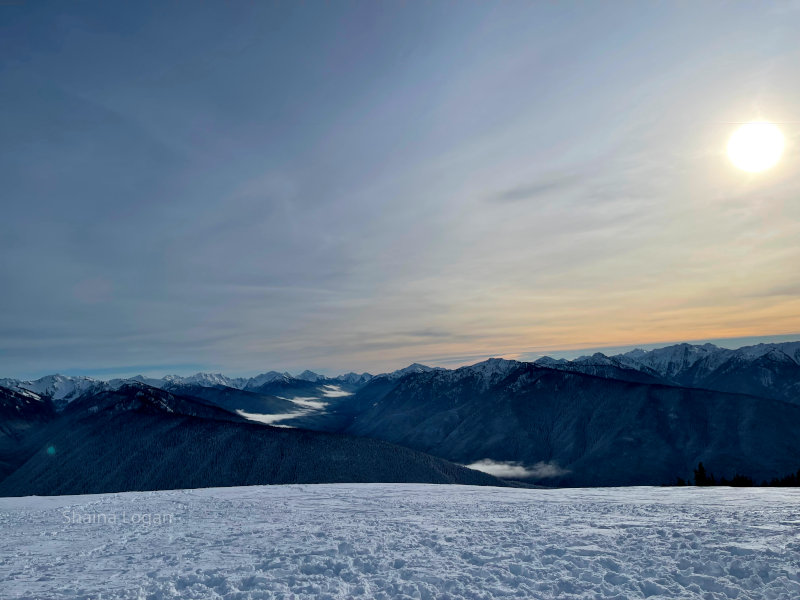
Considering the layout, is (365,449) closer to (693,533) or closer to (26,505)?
(26,505)

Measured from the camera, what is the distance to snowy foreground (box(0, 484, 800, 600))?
34.9 feet

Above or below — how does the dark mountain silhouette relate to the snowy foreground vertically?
below

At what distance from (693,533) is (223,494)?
22470mm

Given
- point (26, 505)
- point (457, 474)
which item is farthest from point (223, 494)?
point (457, 474)

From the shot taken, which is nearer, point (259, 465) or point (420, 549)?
point (420, 549)

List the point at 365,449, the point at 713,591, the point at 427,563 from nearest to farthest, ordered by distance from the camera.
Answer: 1. the point at 713,591
2. the point at 427,563
3. the point at 365,449

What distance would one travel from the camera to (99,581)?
11.6 meters

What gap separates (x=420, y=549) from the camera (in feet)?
42.8

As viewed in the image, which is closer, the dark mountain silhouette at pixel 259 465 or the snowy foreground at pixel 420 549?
the snowy foreground at pixel 420 549

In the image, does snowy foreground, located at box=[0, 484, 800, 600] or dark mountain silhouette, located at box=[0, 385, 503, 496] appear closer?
snowy foreground, located at box=[0, 484, 800, 600]

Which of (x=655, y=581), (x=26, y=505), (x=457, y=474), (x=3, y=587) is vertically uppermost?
(x=655, y=581)

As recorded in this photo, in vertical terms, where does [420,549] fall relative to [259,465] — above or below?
above

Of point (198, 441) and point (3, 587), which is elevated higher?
point (3, 587)

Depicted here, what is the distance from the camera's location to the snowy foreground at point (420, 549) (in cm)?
1063
